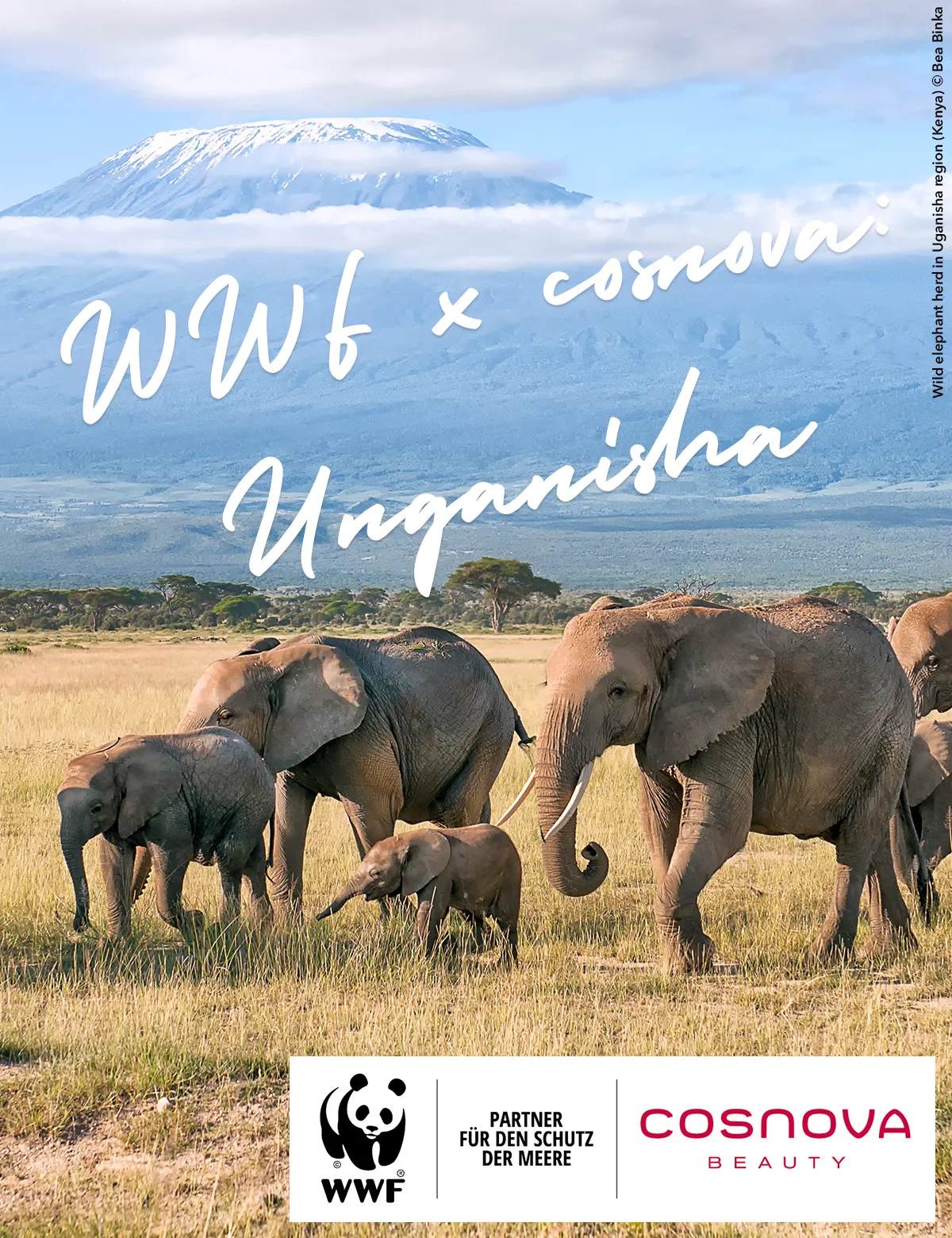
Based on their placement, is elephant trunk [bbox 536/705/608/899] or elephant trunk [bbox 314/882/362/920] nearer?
elephant trunk [bbox 536/705/608/899]

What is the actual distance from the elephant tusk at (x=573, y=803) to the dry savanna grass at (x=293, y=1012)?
0.92 m

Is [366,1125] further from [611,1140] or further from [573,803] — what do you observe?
[573,803]

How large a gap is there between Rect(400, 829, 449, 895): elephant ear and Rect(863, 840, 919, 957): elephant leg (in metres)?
3.08

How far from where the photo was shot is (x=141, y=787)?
432 inches

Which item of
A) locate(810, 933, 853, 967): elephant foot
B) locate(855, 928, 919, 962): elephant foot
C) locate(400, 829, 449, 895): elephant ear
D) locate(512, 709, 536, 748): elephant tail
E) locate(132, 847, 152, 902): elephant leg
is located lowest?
locate(855, 928, 919, 962): elephant foot

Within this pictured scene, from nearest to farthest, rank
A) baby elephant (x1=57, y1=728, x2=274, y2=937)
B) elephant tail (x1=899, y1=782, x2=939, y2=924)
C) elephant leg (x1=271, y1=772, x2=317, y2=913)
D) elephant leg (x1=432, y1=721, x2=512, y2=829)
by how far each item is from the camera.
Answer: baby elephant (x1=57, y1=728, x2=274, y2=937) < elephant tail (x1=899, y1=782, x2=939, y2=924) < elephant leg (x1=271, y1=772, x2=317, y2=913) < elephant leg (x1=432, y1=721, x2=512, y2=829)

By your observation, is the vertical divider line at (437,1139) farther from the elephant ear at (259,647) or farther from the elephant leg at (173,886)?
the elephant ear at (259,647)

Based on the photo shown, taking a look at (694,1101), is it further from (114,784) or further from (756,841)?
(756,841)

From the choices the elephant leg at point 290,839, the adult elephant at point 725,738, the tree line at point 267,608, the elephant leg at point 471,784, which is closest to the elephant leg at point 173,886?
the elephant leg at point 290,839

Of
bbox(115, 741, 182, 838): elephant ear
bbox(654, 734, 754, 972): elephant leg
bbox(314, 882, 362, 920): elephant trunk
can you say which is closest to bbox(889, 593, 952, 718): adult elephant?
bbox(654, 734, 754, 972): elephant leg

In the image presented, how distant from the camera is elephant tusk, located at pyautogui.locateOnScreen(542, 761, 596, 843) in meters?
9.84

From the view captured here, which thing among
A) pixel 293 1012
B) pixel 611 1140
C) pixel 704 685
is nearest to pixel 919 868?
pixel 704 685

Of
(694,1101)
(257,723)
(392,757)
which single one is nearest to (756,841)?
(392,757)

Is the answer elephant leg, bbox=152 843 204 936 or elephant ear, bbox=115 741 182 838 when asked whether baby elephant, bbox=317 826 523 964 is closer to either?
elephant leg, bbox=152 843 204 936
